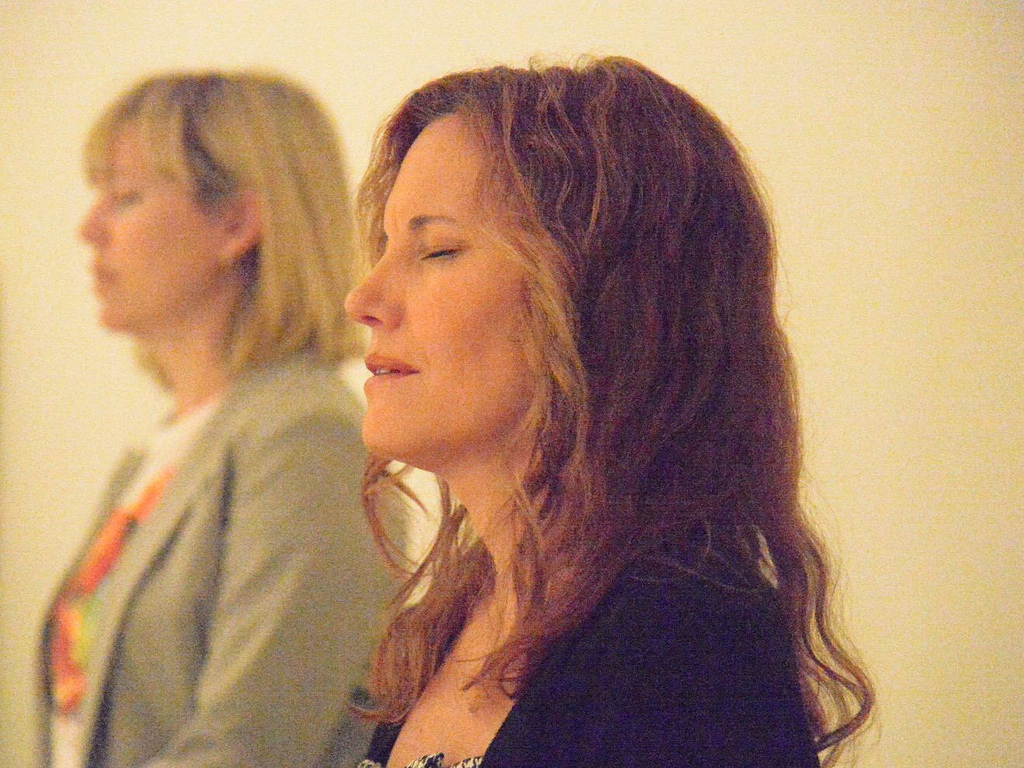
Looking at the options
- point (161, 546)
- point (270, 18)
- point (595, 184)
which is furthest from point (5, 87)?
point (595, 184)

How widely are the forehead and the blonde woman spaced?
566 millimetres

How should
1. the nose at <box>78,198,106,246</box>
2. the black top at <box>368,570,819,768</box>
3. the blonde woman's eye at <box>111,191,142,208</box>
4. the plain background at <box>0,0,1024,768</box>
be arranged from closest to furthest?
the black top at <box>368,570,819,768</box> → the plain background at <box>0,0,1024,768</box> → the blonde woman's eye at <box>111,191,142,208</box> → the nose at <box>78,198,106,246</box>

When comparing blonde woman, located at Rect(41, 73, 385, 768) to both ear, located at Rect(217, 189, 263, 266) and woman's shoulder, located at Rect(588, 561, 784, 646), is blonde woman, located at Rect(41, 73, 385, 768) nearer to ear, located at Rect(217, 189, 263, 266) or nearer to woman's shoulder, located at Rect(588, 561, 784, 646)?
ear, located at Rect(217, 189, 263, 266)

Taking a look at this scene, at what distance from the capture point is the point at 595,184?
2.93 ft

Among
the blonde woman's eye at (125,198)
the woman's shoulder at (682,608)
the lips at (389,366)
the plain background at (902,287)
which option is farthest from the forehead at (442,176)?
the blonde woman's eye at (125,198)

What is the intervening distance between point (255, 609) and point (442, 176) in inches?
28.8

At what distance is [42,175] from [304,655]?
1152 mm

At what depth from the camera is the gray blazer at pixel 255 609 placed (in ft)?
4.68

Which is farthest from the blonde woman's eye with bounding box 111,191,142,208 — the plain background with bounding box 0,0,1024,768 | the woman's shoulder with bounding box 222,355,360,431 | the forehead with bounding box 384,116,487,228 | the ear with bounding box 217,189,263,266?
the forehead with bounding box 384,116,487,228

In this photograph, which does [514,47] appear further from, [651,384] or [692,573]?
[692,573]

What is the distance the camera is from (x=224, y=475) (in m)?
1.50

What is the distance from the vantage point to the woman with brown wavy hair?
784 millimetres

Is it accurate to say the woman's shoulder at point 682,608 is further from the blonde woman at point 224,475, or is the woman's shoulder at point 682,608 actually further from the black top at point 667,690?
the blonde woman at point 224,475

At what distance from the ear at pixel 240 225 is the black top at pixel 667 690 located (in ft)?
3.22
